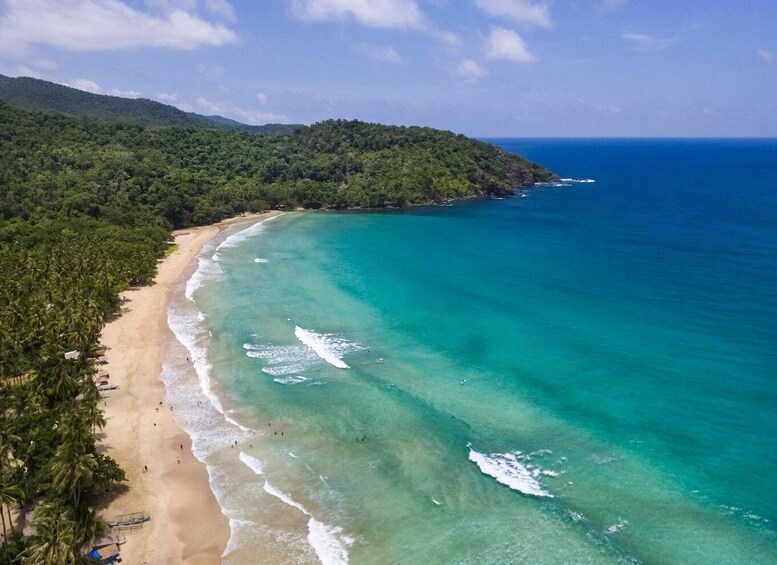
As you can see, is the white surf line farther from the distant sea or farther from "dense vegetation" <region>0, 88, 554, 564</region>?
"dense vegetation" <region>0, 88, 554, 564</region>

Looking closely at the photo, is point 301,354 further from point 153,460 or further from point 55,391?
point 55,391

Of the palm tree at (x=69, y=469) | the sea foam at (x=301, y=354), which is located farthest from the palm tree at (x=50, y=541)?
the sea foam at (x=301, y=354)

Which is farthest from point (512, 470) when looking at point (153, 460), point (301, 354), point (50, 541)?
point (50, 541)

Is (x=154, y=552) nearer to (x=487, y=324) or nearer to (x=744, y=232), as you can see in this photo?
(x=487, y=324)

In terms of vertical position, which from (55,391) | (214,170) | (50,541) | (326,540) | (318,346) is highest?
(214,170)

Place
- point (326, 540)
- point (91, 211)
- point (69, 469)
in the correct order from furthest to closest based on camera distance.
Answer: point (91, 211) < point (326, 540) < point (69, 469)

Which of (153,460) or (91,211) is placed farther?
(91,211)

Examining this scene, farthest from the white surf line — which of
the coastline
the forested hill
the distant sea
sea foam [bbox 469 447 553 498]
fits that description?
the forested hill

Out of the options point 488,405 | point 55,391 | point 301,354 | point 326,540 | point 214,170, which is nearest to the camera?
point 326,540
